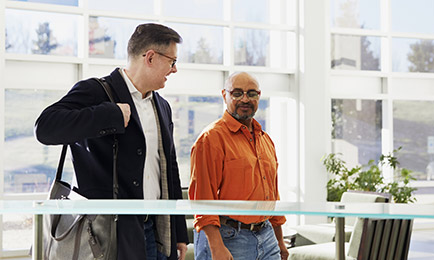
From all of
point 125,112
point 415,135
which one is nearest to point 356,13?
point 415,135

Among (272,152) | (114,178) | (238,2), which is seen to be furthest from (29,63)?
(114,178)

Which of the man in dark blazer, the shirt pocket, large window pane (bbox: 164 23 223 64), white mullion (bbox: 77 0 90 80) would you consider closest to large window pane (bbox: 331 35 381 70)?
large window pane (bbox: 164 23 223 64)

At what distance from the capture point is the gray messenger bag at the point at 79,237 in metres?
1.92

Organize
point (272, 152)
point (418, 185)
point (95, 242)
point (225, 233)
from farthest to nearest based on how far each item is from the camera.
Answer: point (418, 185), point (272, 152), point (225, 233), point (95, 242)

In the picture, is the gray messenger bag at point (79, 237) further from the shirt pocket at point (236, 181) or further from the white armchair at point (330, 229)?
the white armchair at point (330, 229)

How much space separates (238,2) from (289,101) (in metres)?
1.76

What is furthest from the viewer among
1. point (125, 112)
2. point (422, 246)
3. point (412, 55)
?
point (412, 55)

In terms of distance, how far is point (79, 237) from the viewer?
6.35 feet

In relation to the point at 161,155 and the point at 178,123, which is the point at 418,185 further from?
the point at 161,155

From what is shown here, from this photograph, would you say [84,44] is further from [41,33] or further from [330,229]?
[330,229]

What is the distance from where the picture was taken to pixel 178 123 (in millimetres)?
9172

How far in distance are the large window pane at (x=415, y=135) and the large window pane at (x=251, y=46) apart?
2663mm

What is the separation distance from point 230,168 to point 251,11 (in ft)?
23.5

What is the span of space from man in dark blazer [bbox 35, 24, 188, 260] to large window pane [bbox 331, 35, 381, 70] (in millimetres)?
8059
